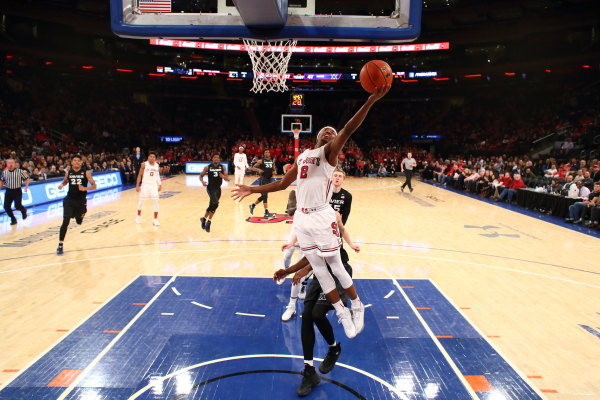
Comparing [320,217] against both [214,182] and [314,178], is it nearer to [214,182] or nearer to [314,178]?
[314,178]

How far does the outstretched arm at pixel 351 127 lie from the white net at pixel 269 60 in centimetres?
499

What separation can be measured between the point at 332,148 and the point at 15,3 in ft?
94.1

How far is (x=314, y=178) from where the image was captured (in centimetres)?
380

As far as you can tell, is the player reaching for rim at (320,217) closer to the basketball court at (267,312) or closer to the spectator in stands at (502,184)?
the basketball court at (267,312)

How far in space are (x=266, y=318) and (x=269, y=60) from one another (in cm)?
662

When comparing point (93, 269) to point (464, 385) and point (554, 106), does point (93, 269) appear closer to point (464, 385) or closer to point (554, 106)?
point (464, 385)

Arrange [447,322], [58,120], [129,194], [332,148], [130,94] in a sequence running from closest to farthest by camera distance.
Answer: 1. [332,148]
2. [447,322]
3. [129,194]
4. [58,120]
5. [130,94]

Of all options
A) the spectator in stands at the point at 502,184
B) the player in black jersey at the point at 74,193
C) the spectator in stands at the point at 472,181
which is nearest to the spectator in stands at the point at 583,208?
the spectator in stands at the point at 502,184

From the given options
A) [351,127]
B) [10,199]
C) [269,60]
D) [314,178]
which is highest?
[269,60]

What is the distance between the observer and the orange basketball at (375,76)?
3.48m

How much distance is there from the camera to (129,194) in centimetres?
1770

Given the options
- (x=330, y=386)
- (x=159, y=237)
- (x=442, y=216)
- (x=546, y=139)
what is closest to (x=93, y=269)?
(x=159, y=237)

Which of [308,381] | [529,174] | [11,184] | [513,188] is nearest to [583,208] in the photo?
[513,188]

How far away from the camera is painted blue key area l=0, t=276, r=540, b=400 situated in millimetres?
3901
